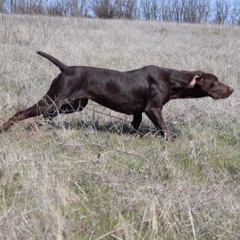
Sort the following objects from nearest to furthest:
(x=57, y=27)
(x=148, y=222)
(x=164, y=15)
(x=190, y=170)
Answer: (x=148, y=222) → (x=190, y=170) → (x=57, y=27) → (x=164, y=15)

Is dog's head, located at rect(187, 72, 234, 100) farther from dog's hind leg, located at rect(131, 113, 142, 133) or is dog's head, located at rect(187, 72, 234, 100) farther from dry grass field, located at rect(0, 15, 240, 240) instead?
dog's hind leg, located at rect(131, 113, 142, 133)

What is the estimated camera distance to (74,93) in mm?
5582

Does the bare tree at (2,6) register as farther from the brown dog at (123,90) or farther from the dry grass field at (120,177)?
the brown dog at (123,90)

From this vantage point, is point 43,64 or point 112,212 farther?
point 43,64

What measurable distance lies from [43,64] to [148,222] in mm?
6925

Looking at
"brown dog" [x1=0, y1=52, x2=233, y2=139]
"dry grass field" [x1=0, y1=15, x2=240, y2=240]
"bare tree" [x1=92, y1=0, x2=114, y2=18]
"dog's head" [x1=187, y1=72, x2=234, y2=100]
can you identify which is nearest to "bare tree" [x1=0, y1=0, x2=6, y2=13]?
"dry grass field" [x1=0, y1=15, x2=240, y2=240]

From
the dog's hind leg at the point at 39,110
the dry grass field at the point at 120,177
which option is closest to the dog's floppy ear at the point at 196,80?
the dry grass field at the point at 120,177

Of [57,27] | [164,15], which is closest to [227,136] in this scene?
[57,27]

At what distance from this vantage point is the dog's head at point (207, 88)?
587 cm

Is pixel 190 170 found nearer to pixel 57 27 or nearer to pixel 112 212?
pixel 112 212

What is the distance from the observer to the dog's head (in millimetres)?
5871

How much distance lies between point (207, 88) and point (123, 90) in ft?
3.40

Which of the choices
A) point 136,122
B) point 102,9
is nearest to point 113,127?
point 136,122

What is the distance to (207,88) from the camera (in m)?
5.94
